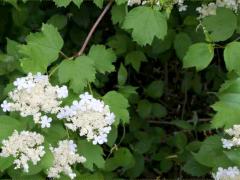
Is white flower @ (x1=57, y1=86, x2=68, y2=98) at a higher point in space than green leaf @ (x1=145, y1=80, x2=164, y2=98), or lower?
higher

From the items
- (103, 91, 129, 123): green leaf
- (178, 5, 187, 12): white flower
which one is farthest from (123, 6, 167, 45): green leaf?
(178, 5, 187, 12): white flower

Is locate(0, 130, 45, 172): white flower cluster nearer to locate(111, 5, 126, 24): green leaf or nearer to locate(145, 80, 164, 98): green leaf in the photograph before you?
locate(111, 5, 126, 24): green leaf

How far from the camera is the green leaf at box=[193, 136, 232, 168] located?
2129mm

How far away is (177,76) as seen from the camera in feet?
12.6

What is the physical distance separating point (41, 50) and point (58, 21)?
0.79 metres

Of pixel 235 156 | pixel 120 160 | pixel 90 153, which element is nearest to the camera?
pixel 235 156

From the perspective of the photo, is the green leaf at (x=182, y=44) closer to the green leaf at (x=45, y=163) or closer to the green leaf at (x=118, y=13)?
the green leaf at (x=118, y=13)

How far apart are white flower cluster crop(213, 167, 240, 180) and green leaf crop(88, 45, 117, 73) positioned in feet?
2.39

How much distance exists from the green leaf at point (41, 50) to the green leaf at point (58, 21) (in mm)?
684

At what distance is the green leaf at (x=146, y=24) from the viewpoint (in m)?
2.23

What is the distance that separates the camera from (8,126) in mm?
2012

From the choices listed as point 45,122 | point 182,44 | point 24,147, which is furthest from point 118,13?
point 24,147

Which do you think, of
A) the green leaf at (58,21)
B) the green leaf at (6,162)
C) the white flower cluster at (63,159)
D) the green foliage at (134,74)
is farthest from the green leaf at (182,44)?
the green leaf at (6,162)

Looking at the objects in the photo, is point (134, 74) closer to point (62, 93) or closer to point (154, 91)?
point (154, 91)
